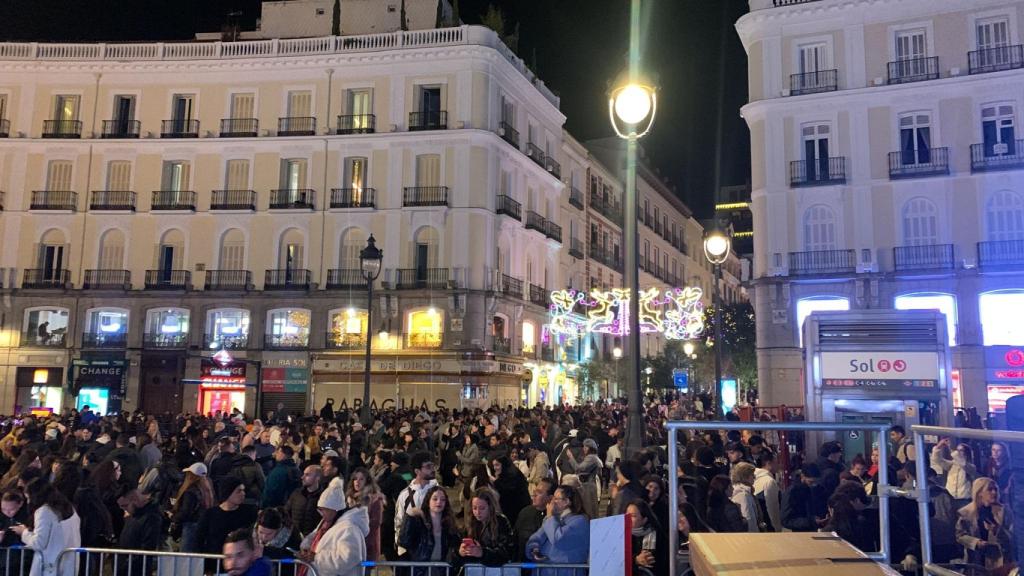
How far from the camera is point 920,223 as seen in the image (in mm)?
32938

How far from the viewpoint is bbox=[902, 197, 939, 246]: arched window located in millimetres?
32812

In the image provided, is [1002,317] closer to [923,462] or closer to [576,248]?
[576,248]

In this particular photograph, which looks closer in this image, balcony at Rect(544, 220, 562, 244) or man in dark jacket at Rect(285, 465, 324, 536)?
man in dark jacket at Rect(285, 465, 324, 536)

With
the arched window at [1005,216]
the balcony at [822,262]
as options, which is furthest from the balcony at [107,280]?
the arched window at [1005,216]

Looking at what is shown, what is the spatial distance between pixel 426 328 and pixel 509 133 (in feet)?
36.6

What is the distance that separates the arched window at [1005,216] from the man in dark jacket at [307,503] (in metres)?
30.8

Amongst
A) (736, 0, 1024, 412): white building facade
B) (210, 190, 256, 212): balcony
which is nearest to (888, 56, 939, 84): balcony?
(736, 0, 1024, 412): white building facade

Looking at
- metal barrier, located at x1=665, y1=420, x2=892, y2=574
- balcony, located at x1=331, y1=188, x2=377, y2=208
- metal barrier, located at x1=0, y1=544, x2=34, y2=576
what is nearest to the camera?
metal barrier, located at x1=665, y1=420, x2=892, y2=574

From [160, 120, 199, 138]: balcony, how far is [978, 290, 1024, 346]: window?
35954 mm

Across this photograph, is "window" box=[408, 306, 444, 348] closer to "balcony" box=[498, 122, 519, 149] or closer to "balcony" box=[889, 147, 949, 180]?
"balcony" box=[498, 122, 519, 149]

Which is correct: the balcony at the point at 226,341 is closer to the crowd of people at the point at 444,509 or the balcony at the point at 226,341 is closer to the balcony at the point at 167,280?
the balcony at the point at 167,280

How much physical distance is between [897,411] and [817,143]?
2195 cm

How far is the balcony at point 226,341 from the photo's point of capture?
3947 cm

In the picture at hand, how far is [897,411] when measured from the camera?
1480cm
